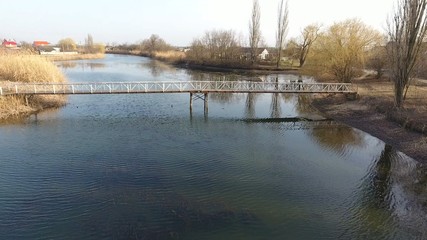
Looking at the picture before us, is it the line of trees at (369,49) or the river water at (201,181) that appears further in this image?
the line of trees at (369,49)

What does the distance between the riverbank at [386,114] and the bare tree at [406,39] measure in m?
1.72

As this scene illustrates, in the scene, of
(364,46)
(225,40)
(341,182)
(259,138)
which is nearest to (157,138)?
(259,138)

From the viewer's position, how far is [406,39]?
80.9ft

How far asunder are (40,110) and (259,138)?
20681 mm

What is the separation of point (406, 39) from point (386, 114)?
629 centimetres

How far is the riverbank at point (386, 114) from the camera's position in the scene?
2073cm

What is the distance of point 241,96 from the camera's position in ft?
131

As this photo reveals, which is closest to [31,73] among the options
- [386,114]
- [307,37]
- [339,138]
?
[339,138]

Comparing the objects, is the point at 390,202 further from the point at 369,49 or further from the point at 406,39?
the point at 369,49

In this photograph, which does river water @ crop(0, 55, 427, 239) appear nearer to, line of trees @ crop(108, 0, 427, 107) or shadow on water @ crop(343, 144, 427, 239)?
shadow on water @ crop(343, 144, 427, 239)

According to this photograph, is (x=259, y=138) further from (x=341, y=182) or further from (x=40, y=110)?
(x=40, y=110)

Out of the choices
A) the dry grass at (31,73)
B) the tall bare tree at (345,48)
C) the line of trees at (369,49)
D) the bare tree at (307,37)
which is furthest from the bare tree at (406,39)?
the bare tree at (307,37)

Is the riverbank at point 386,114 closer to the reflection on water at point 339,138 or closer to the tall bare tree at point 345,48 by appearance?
the reflection on water at point 339,138

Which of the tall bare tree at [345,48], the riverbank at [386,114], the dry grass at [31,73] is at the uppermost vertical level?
the tall bare tree at [345,48]
